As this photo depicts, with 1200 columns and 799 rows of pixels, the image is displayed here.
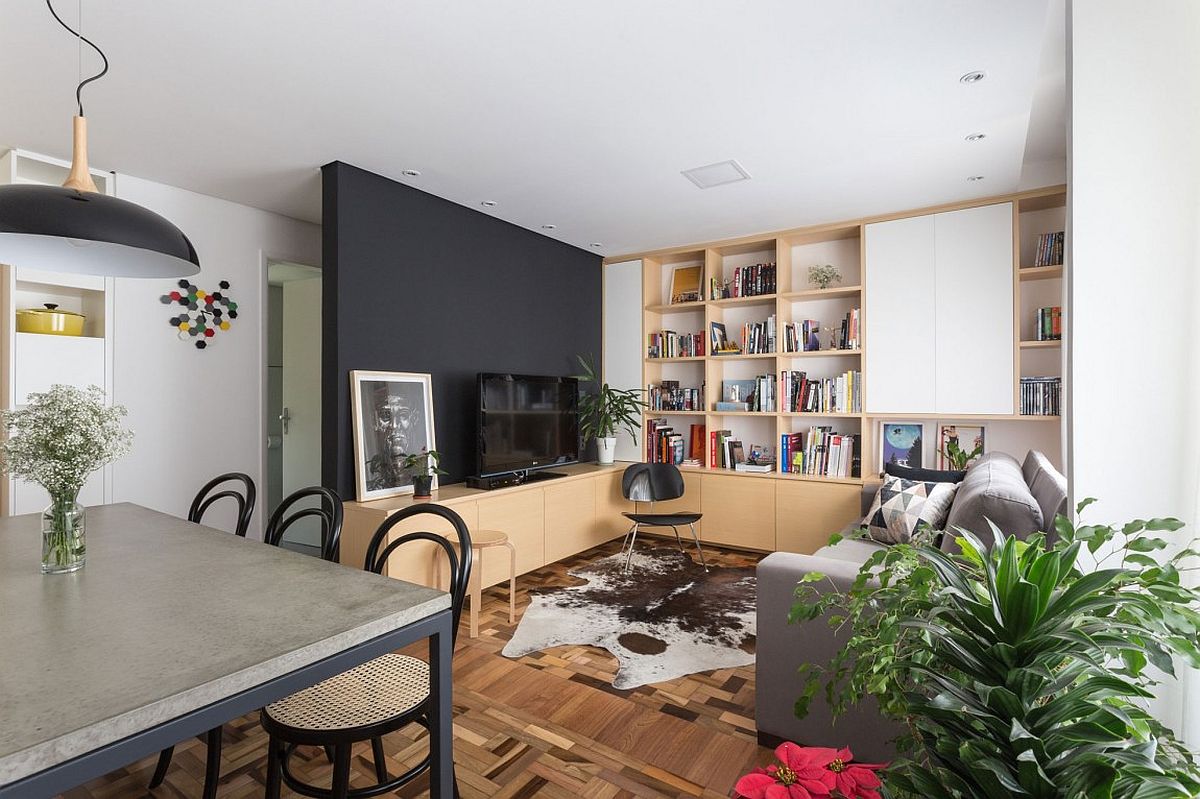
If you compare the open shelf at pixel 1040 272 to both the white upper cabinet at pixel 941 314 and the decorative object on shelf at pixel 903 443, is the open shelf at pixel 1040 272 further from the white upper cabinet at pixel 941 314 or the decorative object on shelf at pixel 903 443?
the decorative object on shelf at pixel 903 443

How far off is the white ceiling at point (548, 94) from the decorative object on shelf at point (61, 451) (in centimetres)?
140

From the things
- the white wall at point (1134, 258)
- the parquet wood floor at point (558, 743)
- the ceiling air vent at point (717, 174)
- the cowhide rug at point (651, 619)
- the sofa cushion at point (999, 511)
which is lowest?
the parquet wood floor at point (558, 743)

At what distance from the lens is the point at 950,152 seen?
3.22 m

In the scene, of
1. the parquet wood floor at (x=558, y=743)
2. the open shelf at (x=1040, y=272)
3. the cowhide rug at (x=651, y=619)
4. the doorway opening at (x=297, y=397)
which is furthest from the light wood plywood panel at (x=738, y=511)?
the doorway opening at (x=297, y=397)

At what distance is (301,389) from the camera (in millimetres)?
5121

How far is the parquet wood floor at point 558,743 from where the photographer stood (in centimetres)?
191

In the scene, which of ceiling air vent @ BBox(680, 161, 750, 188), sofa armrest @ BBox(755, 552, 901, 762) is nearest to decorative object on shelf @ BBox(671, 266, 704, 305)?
ceiling air vent @ BBox(680, 161, 750, 188)

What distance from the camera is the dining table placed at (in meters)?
0.86

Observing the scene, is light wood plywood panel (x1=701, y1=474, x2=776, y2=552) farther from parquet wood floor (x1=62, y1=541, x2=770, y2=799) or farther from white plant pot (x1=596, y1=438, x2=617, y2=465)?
parquet wood floor (x1=62, y1=541, x2=770, y2=799)

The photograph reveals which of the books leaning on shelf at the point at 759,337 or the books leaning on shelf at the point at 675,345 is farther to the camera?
the books leaning on shelf at the point at 675,345

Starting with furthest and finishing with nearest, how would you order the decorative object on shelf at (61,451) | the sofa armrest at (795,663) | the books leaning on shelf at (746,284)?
the books leaning on shelf at (746,284)
the sofa armrest at (795,663)
the decorative object on shelf at (61,451)

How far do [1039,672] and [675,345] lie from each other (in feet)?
15.0

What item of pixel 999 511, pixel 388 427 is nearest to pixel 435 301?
pixel 388 427

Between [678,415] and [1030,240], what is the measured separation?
2876 mm
